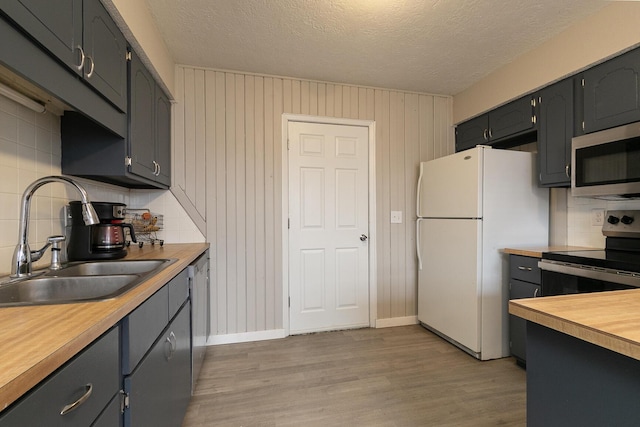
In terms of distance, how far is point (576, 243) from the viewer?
232 centimetres

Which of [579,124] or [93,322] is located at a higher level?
[579,124]

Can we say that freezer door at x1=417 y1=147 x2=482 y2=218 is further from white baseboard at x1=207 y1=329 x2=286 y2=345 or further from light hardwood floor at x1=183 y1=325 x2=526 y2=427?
white baseboard at x1=207 y1=329 x2=286 y2=345

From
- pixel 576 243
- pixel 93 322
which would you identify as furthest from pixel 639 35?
pixel 93 322

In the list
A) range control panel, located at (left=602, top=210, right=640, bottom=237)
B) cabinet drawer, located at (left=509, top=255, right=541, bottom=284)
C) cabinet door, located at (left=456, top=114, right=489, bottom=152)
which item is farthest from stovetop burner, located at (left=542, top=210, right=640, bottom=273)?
cabinet door, located at (left=456, top=114, right=489, bottom=152)

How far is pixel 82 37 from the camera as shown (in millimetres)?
1158

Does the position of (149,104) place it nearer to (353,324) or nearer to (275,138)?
(275,138)

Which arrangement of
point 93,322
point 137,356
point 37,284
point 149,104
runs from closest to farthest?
point 93,322
point 137,356
point 37,284
point 149,104

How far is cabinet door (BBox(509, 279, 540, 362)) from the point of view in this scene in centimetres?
213

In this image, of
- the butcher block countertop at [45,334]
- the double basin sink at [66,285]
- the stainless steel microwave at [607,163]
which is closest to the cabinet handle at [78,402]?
the butcher block countertop at [45,334]

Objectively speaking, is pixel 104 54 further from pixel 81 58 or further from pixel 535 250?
pixel 535 250

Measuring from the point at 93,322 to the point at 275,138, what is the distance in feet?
7.38

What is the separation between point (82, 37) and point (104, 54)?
210mm

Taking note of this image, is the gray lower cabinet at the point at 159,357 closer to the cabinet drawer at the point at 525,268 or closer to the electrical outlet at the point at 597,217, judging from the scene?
the cabinet drawer at the point at 525,268

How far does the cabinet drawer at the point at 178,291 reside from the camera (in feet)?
4.48
